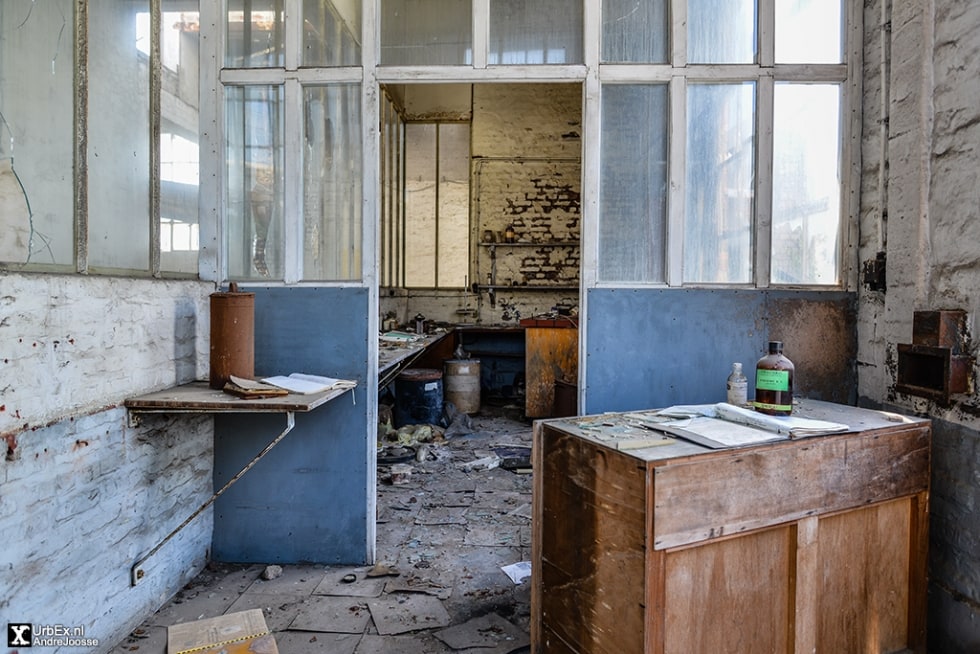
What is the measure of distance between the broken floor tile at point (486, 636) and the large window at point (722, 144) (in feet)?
Result: 5.31

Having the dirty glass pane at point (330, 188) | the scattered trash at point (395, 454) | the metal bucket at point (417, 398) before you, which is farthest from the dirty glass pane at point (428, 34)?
the metal bucket at point (417, 398)

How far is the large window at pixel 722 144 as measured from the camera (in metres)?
2.76

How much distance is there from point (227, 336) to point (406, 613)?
1.42 meters

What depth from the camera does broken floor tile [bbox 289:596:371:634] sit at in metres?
2.39

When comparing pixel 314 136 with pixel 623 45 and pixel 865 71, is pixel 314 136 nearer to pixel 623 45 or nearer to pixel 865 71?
pixel 623 45

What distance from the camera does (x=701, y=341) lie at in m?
2.82

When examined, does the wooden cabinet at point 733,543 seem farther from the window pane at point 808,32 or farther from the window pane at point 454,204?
the window pane at point 454,204

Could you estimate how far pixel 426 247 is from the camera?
7.96 m

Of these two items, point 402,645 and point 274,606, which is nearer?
point 402,645

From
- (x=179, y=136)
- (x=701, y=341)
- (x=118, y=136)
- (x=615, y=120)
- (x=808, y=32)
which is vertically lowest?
(x=701, y=341)

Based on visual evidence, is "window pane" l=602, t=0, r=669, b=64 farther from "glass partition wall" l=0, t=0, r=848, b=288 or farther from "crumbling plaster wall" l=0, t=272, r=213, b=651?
"crumbling plaster wall" l=0, t=272, r=213, b=651

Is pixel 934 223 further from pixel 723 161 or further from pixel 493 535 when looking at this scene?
pixel 493 535

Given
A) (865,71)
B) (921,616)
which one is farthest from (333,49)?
(921,616)

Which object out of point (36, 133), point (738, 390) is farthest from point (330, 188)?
point (738, 390)
